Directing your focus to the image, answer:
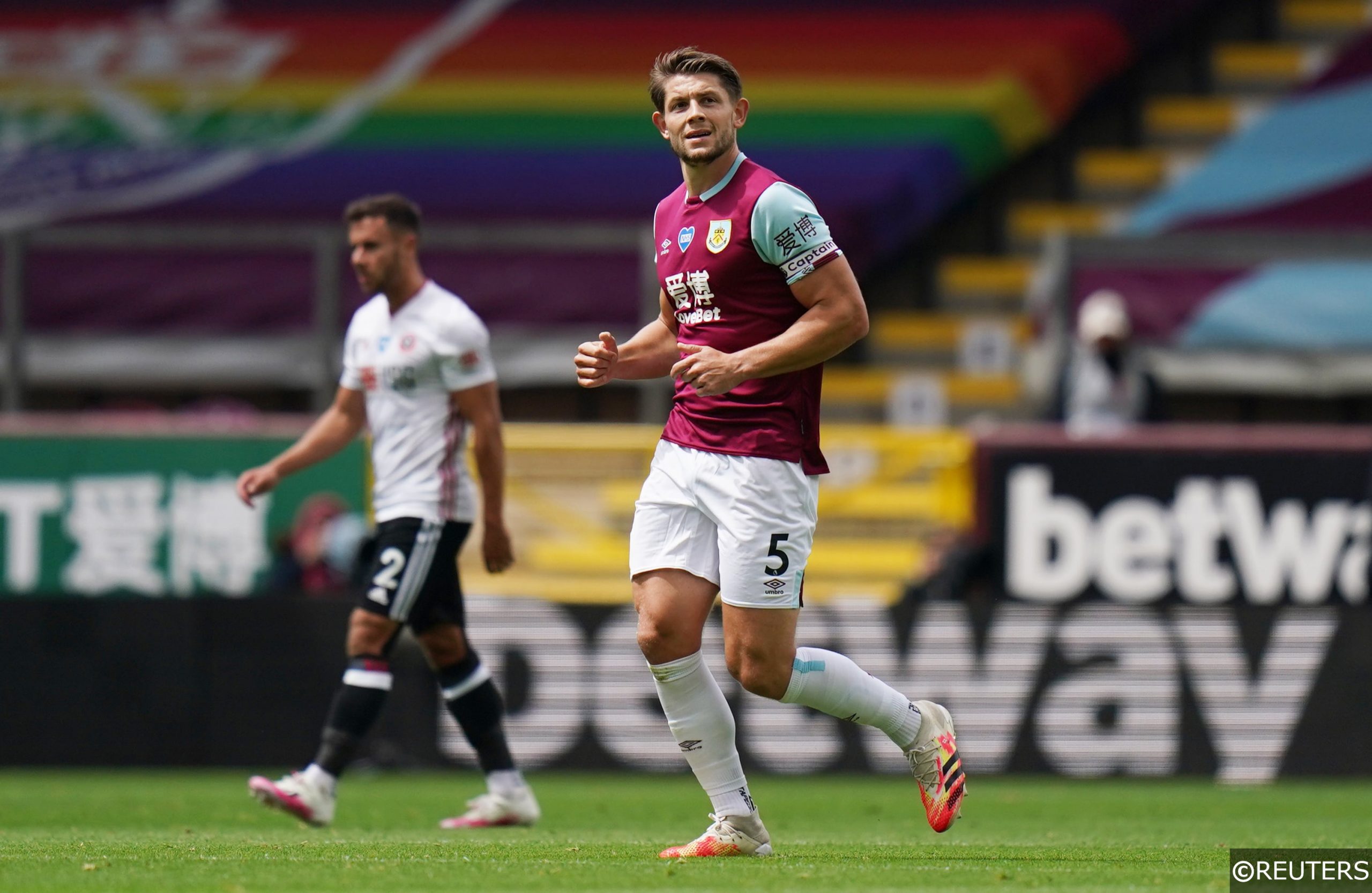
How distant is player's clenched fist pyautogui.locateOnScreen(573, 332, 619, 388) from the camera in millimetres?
6117

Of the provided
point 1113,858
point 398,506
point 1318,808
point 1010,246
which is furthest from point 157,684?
point 1010,246

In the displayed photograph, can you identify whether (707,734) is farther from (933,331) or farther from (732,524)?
(933,331)

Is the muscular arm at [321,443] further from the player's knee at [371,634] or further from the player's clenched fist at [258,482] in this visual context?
the player's knee at [371,634]

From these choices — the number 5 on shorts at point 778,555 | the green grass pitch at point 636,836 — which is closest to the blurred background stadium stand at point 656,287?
the green grass pitch at point 636,836

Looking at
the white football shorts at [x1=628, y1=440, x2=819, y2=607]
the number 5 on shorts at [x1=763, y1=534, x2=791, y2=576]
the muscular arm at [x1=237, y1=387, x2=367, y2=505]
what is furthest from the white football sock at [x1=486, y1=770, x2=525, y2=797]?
the number 5 on shorts at [x1=763, y1=534, x2=791, y2=576]

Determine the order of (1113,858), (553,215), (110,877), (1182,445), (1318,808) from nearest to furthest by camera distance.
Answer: (110,877) < (1113,858) < (1318,808) < (1182,445) < (553,215)

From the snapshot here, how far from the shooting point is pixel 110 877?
575 cm

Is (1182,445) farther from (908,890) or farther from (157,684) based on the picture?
(908,890)

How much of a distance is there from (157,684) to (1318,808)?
19.4 ft

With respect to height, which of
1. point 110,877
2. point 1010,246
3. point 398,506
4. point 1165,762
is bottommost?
point 1165,762

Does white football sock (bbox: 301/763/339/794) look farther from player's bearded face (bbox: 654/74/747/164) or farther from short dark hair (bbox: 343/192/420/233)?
player's bearded face (bbox: 654/74/747/164)

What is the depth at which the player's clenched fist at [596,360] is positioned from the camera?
6.12 metres

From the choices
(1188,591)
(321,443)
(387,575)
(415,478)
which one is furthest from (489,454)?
(1188,591)

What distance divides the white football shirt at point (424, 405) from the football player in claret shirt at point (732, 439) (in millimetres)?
1885
